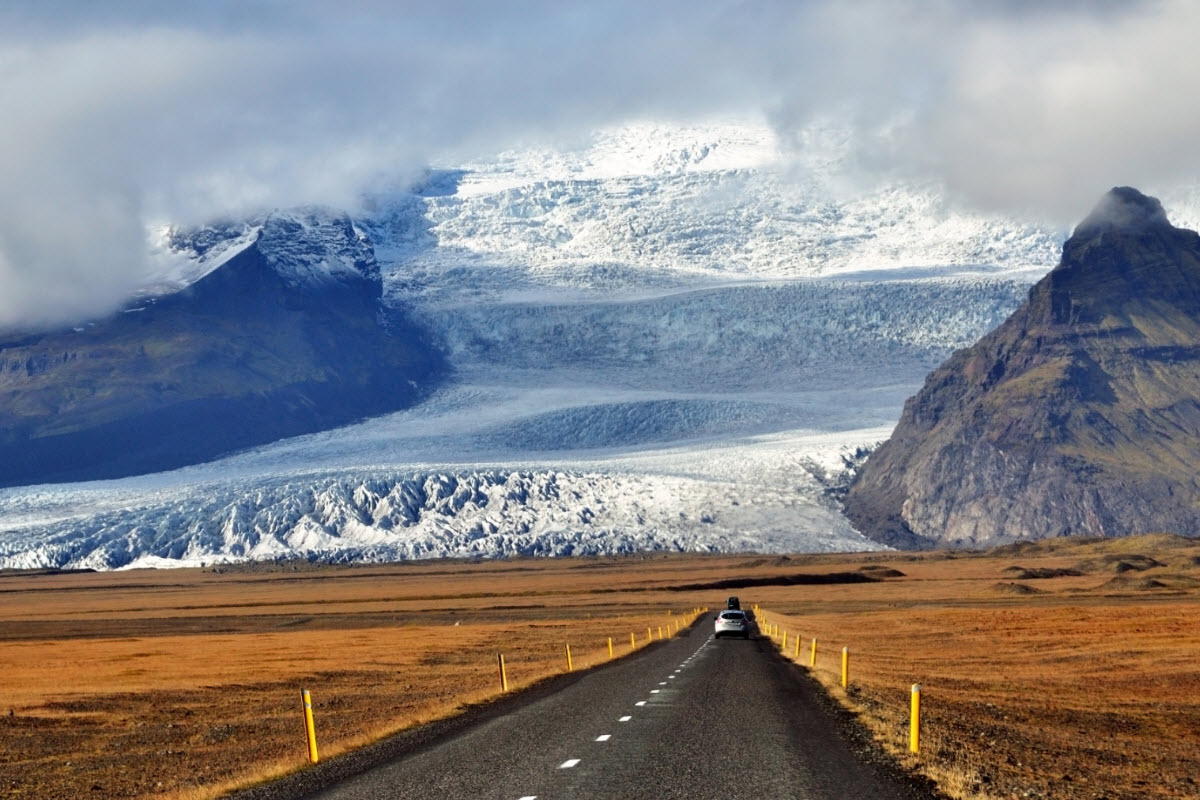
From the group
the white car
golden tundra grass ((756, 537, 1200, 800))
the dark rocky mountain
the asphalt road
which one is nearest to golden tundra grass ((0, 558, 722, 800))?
the asphalt road

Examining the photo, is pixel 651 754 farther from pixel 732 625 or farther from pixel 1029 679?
pixel 732 625

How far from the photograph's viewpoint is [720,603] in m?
102

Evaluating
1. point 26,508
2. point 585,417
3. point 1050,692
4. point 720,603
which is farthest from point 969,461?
point 1050,692

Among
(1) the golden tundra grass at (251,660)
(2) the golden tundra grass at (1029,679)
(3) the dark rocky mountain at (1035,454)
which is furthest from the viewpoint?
(3) the dark rocky mountain at (1035,454)

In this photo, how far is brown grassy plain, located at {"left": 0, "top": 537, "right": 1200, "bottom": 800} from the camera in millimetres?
22891

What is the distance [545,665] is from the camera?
44.6 m

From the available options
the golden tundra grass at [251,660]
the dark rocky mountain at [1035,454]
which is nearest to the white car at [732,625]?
the golden tundra grass at [251,660]

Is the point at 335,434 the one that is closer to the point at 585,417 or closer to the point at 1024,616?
the point at 585,417

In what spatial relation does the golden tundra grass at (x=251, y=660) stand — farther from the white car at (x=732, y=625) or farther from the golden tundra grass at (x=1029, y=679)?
the golden tundra grass at (x=1029, y=679)

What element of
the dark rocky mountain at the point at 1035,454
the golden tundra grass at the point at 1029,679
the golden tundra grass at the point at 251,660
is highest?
the dark rocky mountain at the point at 1035,454

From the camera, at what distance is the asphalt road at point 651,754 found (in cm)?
1720

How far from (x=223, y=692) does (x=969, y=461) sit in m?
160

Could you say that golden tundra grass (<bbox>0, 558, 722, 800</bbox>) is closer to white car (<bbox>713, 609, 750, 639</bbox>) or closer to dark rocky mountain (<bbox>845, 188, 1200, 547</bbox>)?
white car (<bbox>713, 609, 750, 639</bbox>)

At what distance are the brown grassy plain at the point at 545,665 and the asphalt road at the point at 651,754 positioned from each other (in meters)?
1.17
